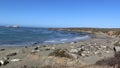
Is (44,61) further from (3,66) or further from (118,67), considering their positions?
(118,67)

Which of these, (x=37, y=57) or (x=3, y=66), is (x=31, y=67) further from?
(x=37, y=57)

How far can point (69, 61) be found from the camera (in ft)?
52.2

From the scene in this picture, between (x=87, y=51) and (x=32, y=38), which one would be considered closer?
(x=87, y=51)

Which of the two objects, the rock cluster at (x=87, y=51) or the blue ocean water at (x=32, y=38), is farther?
the blue ocean water at (x=32, y=38)

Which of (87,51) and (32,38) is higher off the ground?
(87,51)

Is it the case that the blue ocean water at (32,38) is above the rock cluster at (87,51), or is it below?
below

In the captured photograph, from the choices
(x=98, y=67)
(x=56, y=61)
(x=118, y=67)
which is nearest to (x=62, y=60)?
(x=56, y=61)

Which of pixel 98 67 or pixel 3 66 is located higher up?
pixel 98 67

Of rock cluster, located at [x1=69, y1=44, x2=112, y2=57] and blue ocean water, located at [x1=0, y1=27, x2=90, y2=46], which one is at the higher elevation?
rock cluster, located at [x1=69, y1=44, x2=112, y2=57]

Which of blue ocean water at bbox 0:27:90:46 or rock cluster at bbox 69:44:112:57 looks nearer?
rock cluster at bbox 69:44:112:57

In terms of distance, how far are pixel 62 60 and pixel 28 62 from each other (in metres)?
2.63

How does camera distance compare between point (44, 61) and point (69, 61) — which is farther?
point (44, 61)

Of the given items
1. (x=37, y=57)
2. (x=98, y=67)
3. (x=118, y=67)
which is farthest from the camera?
(x=37, y=57)

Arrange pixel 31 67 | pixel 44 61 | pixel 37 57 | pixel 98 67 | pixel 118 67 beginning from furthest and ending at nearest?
pixel 37 57 → pixel 44 61 → pixel 31 67 → pixel 98 67 → pixel 118 67
